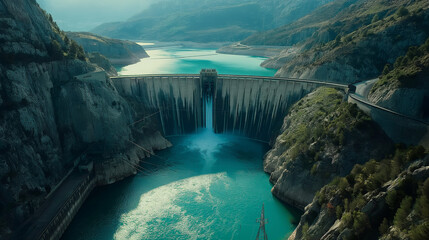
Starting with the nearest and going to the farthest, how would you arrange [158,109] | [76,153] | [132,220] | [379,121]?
[379,121] → [132,220] → [76,153] → [158,109]

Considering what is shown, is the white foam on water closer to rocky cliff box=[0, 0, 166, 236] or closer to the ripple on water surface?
the ripple on water surface

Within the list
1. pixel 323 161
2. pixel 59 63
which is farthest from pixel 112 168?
pixel 323 161

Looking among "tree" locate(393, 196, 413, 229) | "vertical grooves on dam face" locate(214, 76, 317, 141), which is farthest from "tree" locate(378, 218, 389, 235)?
"vertical grooves on dam face" locate(214, 76, 317, 141)

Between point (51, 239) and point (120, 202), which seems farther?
point (120, 202)

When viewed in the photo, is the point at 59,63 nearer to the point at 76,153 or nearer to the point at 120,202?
the point at 76,153

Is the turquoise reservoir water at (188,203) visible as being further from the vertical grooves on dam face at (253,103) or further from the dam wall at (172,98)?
the dam wall at (172,98)

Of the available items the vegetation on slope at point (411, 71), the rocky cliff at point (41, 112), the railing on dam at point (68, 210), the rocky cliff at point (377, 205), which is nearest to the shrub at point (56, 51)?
the rocky cliff at point (41, 112)
